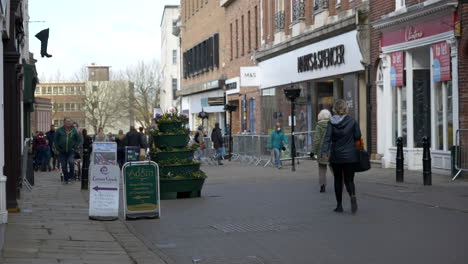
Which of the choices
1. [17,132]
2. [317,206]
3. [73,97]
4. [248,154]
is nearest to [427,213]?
[317,206]

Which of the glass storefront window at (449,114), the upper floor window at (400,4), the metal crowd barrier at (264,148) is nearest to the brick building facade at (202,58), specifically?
the metal crowd barrier at (264,148)

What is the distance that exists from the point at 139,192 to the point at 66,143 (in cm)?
981

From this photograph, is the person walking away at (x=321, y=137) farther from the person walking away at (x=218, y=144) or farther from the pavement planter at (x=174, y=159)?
the person walking away at (x=218, y=144)

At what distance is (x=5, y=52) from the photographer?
13.8 metres

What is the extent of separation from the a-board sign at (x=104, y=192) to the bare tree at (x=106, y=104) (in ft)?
334

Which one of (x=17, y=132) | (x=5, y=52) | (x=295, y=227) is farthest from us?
(x=17, y=132)

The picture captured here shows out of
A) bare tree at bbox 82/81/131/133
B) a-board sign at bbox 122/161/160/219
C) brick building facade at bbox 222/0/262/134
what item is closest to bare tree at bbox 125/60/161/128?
bare tree at bbox 82/81/131/133

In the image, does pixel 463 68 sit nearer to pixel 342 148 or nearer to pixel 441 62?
pixel 441 62

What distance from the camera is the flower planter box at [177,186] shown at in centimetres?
1686

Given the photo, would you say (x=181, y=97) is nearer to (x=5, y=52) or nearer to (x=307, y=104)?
(x=307, y=104)

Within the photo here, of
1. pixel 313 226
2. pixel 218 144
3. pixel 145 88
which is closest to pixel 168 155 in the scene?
pixel 313 226

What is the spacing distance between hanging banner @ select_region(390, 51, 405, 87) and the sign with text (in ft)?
56.8

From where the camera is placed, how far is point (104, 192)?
13.4 meters

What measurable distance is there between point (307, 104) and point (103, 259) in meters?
25.9
